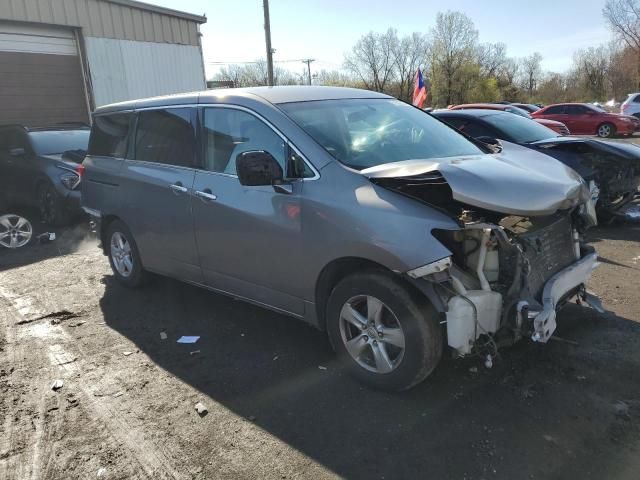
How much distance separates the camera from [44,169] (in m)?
8.73

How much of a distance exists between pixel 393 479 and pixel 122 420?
1692mm

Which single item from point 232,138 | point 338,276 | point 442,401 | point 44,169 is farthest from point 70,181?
point 442,401

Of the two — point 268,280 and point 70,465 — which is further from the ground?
point 268,280

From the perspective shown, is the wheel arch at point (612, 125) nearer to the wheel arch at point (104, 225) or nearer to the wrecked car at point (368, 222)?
the wrecked car at point (368, 222)

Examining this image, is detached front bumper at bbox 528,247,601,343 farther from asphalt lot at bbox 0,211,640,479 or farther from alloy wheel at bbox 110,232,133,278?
alloy wheel at bbox 110,232,133,278

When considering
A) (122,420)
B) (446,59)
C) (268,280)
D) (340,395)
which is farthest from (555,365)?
(446,59)

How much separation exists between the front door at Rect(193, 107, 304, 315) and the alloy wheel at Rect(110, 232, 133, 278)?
57.6 inches

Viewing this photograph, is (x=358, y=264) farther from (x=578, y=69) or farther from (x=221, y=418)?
(x=578, y=69)

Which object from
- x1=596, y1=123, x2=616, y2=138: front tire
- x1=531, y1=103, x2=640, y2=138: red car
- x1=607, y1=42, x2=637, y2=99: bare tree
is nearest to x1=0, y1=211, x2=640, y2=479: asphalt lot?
x1=531, y1=103, x2=640, y2=138: red car

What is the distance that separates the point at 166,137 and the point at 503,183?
3022 mm

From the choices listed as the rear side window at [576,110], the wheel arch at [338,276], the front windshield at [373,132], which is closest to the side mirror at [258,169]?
the front windshield at [373,132]

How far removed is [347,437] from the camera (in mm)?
2844

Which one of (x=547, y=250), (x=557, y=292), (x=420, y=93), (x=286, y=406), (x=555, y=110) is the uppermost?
(x=420, y=93)

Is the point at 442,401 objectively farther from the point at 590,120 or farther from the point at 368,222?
the point at 590,120
